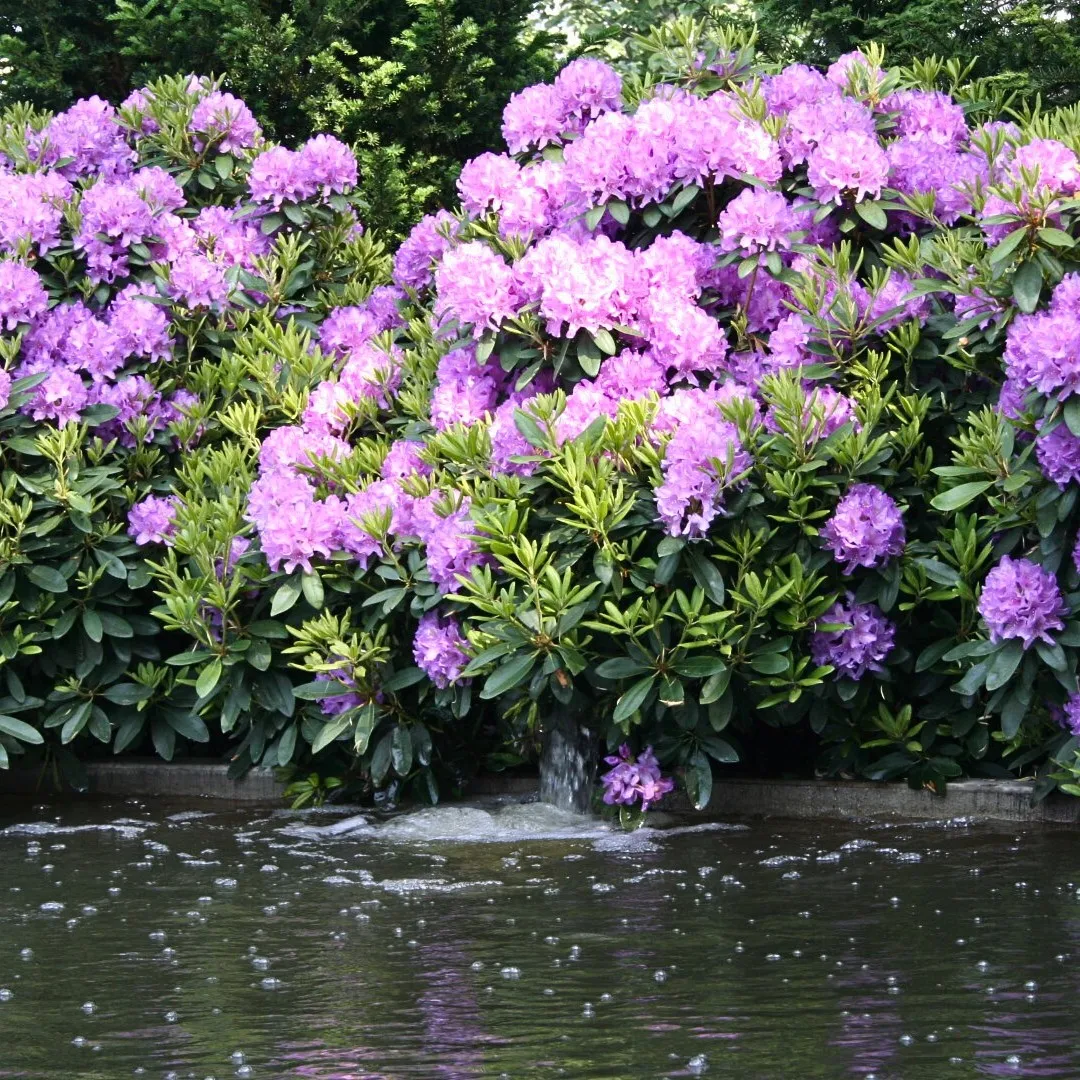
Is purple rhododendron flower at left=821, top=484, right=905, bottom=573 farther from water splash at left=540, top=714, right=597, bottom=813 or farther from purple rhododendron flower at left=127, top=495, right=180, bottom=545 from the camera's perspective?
purple rhododendron flower at left=127, top=495, right=180, bottom=545

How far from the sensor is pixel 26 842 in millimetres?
6488

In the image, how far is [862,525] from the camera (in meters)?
6.24

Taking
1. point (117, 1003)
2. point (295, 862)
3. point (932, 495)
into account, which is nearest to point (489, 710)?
point (295, 862)

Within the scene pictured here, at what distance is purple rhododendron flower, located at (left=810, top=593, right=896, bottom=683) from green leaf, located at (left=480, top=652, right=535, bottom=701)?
105cm

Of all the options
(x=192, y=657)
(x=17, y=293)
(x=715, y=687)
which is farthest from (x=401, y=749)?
(x=17, y=293)

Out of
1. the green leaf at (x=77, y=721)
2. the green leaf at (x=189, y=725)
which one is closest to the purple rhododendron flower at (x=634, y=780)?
the green leaf at (x=189, y=725)

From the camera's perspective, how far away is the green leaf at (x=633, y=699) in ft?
20.0

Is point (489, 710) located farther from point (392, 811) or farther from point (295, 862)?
point (295, 862)

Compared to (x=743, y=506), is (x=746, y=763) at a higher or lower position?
lower

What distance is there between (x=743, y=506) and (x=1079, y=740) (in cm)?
136

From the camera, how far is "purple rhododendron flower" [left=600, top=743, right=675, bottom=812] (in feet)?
21.2

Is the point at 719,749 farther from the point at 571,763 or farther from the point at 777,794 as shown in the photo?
the point at 571,763

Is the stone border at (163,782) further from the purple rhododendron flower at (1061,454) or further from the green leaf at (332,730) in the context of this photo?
the purple rhododendron flower at (1061,454)

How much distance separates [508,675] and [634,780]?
27.5 inches
